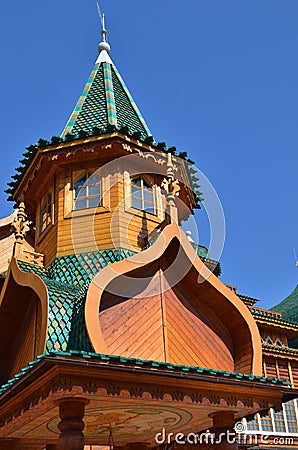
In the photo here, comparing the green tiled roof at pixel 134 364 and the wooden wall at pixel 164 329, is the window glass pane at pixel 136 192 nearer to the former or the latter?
the wooden wall at pixel 164 329

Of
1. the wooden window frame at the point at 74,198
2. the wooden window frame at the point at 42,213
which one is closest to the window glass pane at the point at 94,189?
the wooden window frame at the point at 74,198

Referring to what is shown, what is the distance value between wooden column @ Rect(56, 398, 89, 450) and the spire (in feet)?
23.3

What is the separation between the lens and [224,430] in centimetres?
880

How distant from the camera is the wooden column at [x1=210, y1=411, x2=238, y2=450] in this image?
8766 mm

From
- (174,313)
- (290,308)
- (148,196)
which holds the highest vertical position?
(290,308)

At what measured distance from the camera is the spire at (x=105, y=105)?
13484 millimetres

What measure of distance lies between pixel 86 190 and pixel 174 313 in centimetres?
391

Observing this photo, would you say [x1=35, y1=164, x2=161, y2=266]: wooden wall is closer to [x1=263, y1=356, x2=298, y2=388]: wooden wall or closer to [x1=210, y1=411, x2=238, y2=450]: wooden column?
[x1=210, y1=411, x2=238, y2=450]: wooden column

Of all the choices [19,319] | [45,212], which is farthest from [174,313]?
[45,212]

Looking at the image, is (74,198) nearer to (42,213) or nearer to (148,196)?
(42,213)

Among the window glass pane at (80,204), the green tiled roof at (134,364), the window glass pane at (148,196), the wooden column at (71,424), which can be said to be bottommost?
the wooden column at (71,424)

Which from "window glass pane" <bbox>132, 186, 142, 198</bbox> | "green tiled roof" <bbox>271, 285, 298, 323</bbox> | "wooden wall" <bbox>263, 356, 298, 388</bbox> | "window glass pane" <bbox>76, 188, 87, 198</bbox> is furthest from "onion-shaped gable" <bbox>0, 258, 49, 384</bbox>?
"green tiled roof" <bbox>271, 285, 298, 323</bbox>

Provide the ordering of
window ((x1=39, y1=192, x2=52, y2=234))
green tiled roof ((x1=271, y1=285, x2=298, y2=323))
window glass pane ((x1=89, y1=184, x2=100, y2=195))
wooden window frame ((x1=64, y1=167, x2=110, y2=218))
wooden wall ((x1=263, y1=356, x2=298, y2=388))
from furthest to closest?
green tiled roof ((x1=271, y1=285, x2=298, y2=323))
wooden wall ((x1=263, y1=356, x2=298, y2=388))
window ((x1=39, y1=192, x2=52, y2=234))
window glass pane ((x1=89, y1=184, x2=100, y2=195))
wooden window frame ((x1=64, y1=167, x2=110, y2=218))

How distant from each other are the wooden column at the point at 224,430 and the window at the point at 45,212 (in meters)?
6.11
